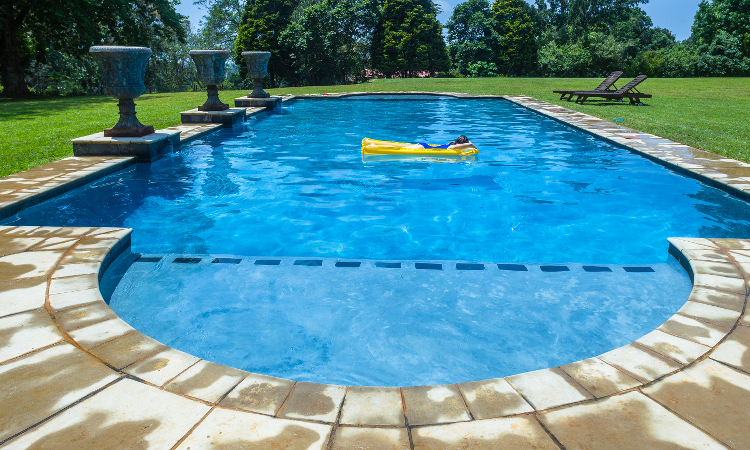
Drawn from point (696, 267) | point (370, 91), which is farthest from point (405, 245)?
point (370, 91)

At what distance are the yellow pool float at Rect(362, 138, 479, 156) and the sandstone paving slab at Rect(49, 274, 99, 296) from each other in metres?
6.71

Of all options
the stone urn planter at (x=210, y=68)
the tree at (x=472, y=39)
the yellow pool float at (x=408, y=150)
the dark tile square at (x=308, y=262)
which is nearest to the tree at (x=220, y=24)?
the tree at (x=472, y=39)

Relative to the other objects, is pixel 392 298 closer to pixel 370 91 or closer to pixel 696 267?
pixel 696 267

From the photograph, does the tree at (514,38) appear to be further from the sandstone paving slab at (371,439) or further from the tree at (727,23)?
the sandstone paving slab at (371,439)

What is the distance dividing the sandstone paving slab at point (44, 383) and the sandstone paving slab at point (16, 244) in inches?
79.3

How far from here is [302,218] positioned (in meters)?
6.66

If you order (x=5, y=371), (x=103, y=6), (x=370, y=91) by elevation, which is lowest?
(x=5, y=371)

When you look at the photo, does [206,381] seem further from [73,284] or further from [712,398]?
[712,398]

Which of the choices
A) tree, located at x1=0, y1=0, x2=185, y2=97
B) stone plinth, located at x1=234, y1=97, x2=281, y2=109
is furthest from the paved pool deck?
tree, located at x1=0, y1=0, x2=185, y2=97

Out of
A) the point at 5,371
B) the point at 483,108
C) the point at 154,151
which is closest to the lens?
the point at 5,371

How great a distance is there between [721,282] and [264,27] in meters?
34.6

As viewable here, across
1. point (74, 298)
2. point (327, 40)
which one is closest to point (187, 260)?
point (74, 298)

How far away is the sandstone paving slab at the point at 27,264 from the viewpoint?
12.6ft

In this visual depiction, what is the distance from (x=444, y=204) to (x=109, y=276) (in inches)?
177
